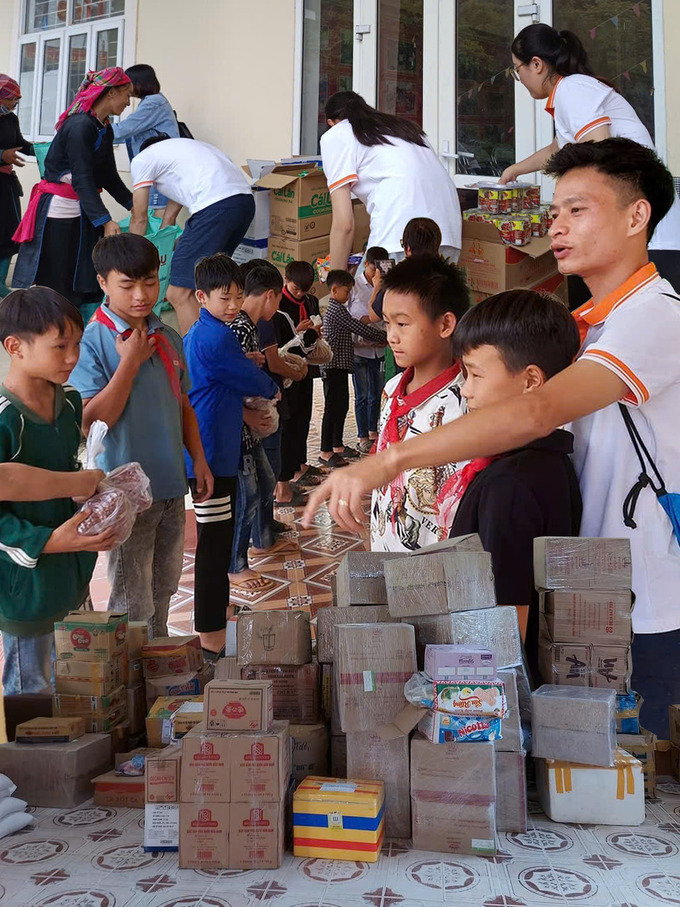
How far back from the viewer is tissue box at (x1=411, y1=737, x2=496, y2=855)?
4.75 ft

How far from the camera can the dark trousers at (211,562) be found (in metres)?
3.39

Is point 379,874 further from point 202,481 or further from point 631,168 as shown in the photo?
point 202,481

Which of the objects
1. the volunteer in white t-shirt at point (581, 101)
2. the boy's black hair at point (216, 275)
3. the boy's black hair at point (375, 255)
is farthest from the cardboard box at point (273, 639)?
the boy's black hair at point (375, 255)

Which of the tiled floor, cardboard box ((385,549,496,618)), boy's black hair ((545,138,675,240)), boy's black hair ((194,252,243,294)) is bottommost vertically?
the tiled floor

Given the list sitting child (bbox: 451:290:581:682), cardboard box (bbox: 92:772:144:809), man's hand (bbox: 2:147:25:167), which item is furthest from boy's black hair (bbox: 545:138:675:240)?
man's hand (bbox: 2:147:25:167)

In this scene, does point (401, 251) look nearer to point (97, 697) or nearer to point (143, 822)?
point (97, 697)

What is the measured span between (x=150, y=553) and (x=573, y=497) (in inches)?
61.9

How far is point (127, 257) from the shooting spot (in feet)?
9.40

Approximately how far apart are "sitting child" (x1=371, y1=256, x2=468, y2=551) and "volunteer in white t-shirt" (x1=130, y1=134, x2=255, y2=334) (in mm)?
3714

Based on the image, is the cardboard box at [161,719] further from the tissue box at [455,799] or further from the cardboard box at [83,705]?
the tissue box at [455,799]

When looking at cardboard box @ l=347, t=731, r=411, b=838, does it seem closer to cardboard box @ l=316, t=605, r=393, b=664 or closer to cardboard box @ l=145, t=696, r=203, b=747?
cardboard box @ l=316, t=605, r=393, b=664

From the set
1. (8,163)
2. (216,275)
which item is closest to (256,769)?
(216,275)

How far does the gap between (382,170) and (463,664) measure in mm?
3312

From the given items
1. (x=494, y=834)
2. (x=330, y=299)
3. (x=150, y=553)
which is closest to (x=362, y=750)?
(x=494, y=834)
